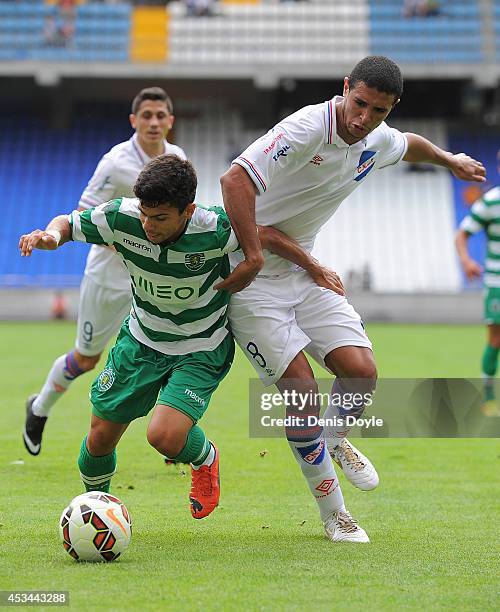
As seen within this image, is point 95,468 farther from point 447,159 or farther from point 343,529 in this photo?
Answer: point 447,159

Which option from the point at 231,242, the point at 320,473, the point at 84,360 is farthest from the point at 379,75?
the point at 84,360

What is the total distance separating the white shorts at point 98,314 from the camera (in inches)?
314

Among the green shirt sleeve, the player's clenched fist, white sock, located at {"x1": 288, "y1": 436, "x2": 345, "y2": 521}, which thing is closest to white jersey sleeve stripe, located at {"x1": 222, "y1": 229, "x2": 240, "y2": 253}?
the green shirt sleeve

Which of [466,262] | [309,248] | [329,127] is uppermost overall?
[329,127]

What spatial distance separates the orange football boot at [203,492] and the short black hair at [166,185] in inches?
53.8

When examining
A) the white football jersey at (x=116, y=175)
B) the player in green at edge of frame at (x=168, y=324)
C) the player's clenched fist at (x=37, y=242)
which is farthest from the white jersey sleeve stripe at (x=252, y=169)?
the white football jersey at (x=116, y=175)

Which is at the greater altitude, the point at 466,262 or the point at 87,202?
the point at 87,202

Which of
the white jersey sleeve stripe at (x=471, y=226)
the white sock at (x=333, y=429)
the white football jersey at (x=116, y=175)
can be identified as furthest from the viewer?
the white jersey sleeve stripe at (x=471, y=226)

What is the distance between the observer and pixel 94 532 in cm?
483

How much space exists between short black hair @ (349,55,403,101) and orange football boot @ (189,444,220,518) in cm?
209

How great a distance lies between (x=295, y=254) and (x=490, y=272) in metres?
6.19

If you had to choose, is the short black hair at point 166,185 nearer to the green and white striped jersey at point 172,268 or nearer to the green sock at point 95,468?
the green and white striped jersey at point 172,268

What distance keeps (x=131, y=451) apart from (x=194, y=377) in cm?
335

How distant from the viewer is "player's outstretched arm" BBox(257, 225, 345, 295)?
5.59 m
